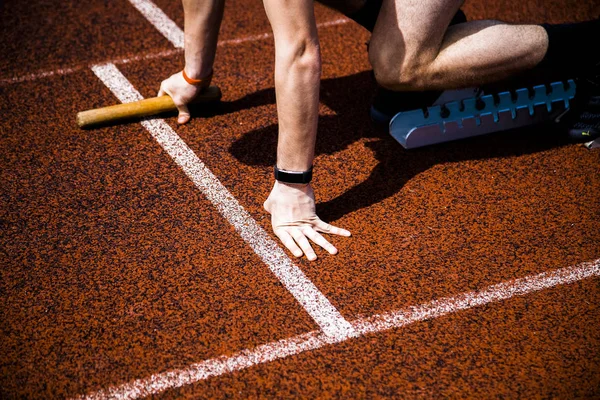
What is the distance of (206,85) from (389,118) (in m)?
1.00

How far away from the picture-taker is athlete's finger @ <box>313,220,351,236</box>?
2.48m

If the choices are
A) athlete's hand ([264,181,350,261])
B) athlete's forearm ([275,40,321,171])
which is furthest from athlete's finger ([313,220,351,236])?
athlete's forearm ([275,40,321,171])

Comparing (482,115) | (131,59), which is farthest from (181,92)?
(482,115)

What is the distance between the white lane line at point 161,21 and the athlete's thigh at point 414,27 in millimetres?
1711

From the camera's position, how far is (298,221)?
96.5 inches

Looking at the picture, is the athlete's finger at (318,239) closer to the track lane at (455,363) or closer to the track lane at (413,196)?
the track lane at (413,196)

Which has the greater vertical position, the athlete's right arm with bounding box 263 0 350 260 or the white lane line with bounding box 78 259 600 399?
the athlete's right arm with bounding box 263 0 350 260

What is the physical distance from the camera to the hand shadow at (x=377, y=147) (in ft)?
9.15

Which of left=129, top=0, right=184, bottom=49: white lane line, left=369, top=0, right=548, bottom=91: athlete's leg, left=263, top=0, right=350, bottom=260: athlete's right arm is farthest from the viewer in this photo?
left=129, top=0, right=184, bottom=49: white lane line

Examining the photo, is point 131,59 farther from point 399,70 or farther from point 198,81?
point 399,70

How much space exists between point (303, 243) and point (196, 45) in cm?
122

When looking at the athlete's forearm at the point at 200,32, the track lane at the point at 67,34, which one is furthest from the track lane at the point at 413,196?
the track lane at the point at 67,34

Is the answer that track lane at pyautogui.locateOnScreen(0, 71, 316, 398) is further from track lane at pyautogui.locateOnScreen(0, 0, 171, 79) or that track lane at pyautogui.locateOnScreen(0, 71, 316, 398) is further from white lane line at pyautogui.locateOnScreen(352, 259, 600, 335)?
track lane at pyautogui.locateOnScreen(0, 0, 171, 79)

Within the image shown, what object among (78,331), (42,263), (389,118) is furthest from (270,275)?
(389,118)
